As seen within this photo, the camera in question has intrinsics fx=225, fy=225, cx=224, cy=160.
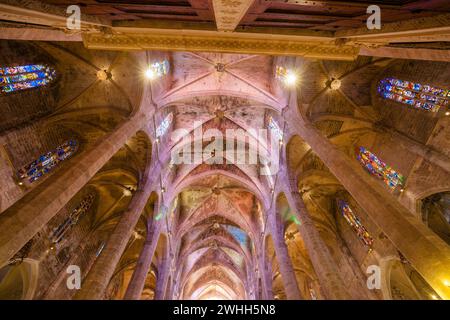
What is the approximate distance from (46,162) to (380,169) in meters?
17.6

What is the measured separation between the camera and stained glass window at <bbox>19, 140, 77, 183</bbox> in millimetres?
10609

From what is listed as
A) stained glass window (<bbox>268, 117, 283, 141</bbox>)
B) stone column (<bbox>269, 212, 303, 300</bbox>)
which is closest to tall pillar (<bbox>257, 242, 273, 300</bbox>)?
stone column (<bbox>269, 212, 303, 300</bbox>)

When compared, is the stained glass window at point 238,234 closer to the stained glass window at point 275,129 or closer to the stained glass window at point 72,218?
the stained glass window at point 275,129

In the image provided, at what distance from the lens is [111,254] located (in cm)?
762

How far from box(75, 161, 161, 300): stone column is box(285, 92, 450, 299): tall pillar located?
7.72 m

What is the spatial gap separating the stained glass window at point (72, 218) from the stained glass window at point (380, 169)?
1725 centimetres

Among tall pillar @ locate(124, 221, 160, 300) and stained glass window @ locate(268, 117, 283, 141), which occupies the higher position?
stained glass window @ locate(268, 117, 283, 141)

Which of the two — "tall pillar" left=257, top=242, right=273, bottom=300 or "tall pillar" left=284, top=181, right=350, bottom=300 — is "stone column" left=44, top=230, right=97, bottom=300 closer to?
"tall pillar" left=257, top=242, right=273, bottom=300

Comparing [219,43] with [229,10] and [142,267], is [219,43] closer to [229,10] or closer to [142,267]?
[229,10]

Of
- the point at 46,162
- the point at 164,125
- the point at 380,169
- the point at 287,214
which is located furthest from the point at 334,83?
the point at 46,162

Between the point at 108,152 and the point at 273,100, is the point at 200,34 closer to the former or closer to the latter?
the point at 108,152

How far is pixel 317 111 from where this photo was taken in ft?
40.4

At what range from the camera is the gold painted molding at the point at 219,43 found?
5.32 metres

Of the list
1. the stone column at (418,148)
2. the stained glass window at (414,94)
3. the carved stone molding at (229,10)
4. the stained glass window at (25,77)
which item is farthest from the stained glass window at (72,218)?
the stained glass window at (414,94)
